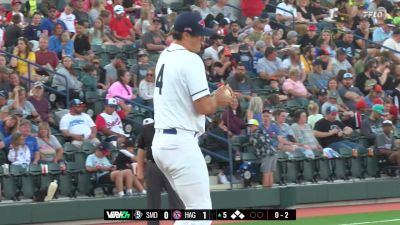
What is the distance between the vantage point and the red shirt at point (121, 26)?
19.9 meters

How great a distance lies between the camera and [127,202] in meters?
15.5

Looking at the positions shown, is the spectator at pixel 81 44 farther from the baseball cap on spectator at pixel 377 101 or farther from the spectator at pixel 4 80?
the baseball cap on spectator at pixel 377 101

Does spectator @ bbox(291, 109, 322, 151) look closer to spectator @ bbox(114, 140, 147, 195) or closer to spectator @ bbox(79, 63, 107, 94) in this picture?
spectator @ bbox(79, 63, 107, 94)

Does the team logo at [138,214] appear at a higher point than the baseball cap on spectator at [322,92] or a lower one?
lower

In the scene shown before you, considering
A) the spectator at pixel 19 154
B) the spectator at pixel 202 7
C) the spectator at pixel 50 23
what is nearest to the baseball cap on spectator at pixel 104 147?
the spectator at pixel 19 154

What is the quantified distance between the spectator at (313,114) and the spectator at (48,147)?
16.1 feet

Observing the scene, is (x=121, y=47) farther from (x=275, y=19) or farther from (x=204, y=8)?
(x=275, y=19)

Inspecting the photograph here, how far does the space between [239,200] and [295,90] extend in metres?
3.41

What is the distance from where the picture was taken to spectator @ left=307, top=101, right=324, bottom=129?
61.3 ft

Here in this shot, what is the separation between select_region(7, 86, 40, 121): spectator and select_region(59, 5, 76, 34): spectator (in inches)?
136

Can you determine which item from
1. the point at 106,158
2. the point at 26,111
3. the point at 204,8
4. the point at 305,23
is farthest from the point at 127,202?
the point at 305,23

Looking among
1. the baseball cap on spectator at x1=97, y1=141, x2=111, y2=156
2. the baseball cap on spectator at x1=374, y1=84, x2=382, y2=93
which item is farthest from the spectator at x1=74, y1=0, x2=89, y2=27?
the baseball cap on spectator at x1=374, y1=84, x2=382, y2=93

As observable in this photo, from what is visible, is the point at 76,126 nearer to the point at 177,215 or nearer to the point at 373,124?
the point at 373,124

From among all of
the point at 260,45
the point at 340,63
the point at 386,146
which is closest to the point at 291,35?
the point at 340,63
